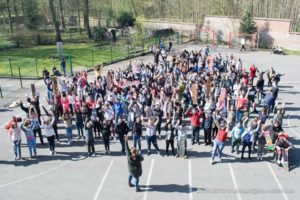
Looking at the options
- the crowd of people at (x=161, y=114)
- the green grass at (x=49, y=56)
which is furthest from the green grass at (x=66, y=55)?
the crowd of people at (x=161, y=114)

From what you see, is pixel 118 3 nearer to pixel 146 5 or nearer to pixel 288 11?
pixel 146 5

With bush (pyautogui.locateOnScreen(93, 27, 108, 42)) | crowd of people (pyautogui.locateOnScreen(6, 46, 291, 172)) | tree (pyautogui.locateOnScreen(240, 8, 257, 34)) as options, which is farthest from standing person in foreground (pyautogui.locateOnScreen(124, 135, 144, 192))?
bush (pyautogui.locateOnScreen(93, 27, 108, 42))

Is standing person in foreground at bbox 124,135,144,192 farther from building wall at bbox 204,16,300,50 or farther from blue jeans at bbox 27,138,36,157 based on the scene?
building wall at bbox 204,16,300,50

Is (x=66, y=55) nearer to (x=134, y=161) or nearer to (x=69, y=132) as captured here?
(x=69, y=132)

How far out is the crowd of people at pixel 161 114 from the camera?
43.4ft

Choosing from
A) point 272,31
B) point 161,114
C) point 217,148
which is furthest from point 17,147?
point 272,31

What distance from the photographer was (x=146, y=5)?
49219mm

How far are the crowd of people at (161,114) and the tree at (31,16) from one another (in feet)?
90.9

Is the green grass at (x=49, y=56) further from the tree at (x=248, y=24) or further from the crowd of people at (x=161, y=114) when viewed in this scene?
the tree at (x=248, y=24)

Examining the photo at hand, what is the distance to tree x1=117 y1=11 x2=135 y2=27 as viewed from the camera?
44125mm

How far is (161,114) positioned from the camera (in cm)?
1546

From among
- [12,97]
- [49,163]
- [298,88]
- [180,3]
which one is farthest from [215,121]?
[180,3]

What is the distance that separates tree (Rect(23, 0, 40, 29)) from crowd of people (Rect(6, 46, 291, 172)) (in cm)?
2771

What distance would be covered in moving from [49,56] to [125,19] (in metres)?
14.4
